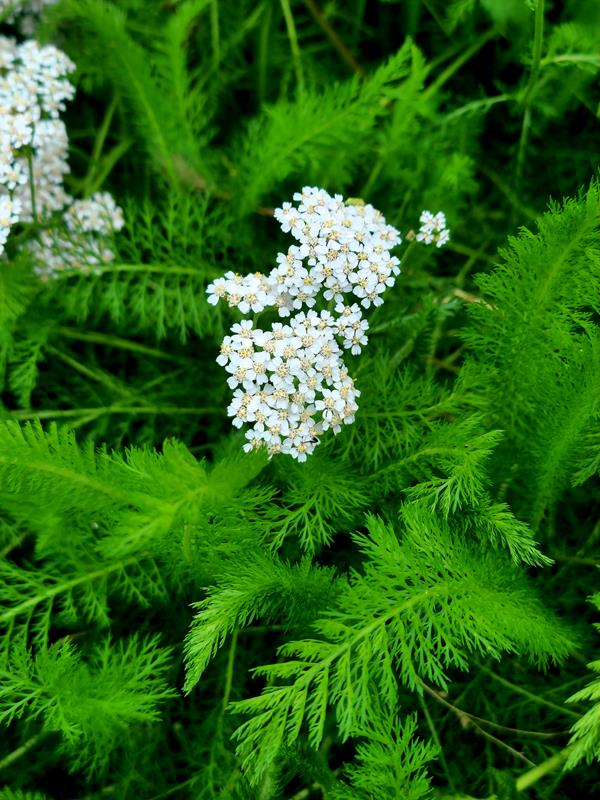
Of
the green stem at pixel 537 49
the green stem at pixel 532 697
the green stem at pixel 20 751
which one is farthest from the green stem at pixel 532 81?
the green stem at pixel 20 751

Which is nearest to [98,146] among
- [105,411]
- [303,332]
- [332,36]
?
[332,36]

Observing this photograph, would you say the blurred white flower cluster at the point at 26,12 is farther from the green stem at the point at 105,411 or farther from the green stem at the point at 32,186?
the green stem at the point at 105,411

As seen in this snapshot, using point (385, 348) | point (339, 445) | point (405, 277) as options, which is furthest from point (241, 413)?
point (405, 277)

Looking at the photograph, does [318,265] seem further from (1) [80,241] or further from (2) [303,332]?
(1) [80,241]

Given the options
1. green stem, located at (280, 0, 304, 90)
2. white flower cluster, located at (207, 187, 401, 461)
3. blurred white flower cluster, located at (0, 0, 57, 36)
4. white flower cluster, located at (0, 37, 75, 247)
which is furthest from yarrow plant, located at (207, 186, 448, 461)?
blurred white flower cluster, located at (0, 0, 57, 36)

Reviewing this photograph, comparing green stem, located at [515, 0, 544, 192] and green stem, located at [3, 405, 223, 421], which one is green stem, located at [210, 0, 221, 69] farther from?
green stem, located at [3, 405, 223, 421]

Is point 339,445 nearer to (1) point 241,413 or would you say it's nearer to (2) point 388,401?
(2) point 388,401

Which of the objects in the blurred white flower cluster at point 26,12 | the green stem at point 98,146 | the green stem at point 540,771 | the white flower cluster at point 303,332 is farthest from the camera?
the green stem at point 98,146
